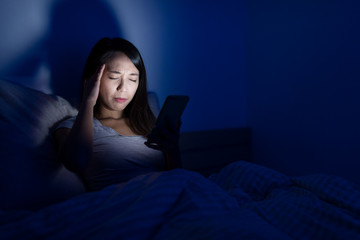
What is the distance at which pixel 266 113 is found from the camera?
1854 mm

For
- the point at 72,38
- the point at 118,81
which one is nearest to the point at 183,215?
the point at 118,81

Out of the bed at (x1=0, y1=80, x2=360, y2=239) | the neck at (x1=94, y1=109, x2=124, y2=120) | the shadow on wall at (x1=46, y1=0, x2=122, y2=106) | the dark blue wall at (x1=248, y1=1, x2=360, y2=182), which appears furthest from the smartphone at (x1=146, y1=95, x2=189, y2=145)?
the dark blue wall at (x1=248, y1=1, x2=360, y2=182)

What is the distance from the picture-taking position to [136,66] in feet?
3.87

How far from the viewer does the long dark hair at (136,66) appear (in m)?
1.15

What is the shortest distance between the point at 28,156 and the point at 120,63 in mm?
527

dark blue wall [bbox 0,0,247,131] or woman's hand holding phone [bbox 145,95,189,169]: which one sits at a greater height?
dark blue wall [bbox 0,0,247,131]

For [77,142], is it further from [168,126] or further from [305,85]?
[305,85]

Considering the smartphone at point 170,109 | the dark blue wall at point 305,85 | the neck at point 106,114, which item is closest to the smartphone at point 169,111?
the smartphone at point 170,109

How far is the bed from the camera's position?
1.73 feet

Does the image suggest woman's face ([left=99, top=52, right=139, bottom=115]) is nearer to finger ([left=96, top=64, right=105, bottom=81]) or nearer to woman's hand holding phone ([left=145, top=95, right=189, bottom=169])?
finger ([left=96, top=64, right=105, bottom=81])

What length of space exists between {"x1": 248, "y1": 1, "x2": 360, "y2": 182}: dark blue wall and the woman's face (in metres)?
1.06

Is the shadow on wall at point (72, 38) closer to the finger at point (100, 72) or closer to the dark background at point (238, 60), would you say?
the dark background at point (238, 60)

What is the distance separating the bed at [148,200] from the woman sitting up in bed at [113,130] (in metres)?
0.10

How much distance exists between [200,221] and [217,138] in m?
1.25
